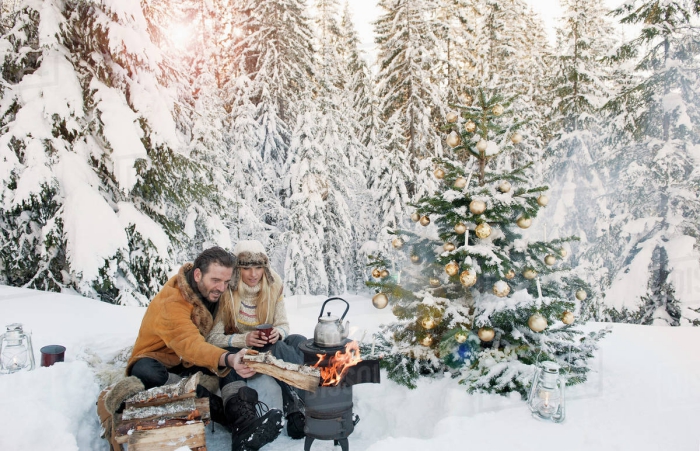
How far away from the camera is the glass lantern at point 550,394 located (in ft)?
9.68

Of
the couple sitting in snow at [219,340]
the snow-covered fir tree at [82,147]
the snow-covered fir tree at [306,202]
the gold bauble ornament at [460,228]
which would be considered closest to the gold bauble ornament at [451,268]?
the gold bauble ornament at [460,228]

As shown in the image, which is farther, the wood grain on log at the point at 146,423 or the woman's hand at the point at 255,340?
the woman's hand at the point at 255,340

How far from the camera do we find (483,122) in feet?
13.1

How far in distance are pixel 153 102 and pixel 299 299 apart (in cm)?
486

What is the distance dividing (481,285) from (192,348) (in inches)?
→ 105

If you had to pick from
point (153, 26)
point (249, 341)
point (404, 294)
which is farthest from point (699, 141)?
point (153, 26)

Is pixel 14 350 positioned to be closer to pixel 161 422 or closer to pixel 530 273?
pixel 161 422

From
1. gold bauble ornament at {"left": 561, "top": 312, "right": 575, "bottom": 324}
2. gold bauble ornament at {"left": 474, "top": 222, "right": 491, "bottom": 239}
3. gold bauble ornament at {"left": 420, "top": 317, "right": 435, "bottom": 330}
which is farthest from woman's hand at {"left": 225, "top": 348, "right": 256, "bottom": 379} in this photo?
gold bauble ornament at {"left": 561, "top": 312, "right": 575, "bottom": 324}

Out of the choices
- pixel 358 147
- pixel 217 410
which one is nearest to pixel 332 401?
pixel 217 410

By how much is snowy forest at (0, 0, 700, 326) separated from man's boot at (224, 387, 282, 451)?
1.91 metres

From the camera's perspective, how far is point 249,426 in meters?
2.92

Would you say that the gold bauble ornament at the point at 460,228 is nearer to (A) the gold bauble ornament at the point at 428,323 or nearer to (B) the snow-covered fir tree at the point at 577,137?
(A) the gold bauble ornament at the point at 428,323

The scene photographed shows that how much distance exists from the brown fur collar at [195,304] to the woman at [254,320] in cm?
15

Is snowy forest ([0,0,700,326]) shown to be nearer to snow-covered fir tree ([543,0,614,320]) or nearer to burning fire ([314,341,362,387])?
snow-covered fir tree ([543,0,614,320])
